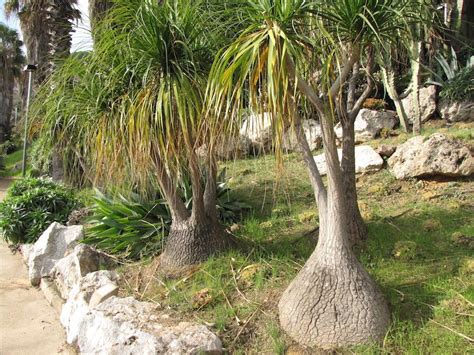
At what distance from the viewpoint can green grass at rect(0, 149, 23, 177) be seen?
18578 mm

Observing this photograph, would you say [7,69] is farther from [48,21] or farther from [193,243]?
[193,243]

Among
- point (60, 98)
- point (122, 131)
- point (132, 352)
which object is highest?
point (60, 98)

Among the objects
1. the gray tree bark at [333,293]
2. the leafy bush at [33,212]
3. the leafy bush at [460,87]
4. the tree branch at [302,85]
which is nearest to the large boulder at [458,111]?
the leafy bush at [460,87]

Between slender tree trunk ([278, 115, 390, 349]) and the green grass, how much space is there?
18433 mm

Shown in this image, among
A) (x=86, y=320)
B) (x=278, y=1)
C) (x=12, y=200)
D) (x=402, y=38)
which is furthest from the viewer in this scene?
(x=12, y=200)

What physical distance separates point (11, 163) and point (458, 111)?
71.3ft

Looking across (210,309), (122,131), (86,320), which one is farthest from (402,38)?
(86,320)

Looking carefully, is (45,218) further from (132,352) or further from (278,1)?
(278,1)

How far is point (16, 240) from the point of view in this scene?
6168 millimetres

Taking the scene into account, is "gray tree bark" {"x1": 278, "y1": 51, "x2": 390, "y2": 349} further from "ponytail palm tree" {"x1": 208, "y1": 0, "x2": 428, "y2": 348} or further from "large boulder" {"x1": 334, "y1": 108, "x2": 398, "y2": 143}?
"large boulder" {"x1": 334, "y1": 108, "x2": 398, "y2": 143}

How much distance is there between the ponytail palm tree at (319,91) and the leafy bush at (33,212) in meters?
4.68

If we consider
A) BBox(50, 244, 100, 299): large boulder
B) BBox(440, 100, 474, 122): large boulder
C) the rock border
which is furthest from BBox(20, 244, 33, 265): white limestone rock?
BBox(440, 100, 474, 122): large boulder

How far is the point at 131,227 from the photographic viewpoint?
4570 mm

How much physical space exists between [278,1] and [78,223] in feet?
15.9
